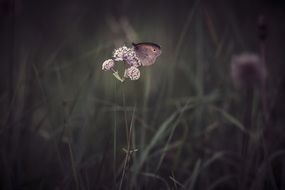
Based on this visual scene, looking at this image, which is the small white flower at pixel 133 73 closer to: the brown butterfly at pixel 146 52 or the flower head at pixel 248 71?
the brown butterfly at pixel 146 52

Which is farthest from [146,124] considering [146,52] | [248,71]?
[146,52]

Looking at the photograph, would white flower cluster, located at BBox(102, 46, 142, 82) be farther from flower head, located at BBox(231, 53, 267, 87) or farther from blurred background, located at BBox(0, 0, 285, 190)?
flower head, located at BBox(231, 53, 267, 87)

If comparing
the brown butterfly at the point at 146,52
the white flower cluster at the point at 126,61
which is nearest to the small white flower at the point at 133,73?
the white flower cluster at the point at 126,61

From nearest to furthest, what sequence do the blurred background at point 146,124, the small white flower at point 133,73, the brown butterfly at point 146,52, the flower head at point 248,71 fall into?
the small white flower at point 133,73 < the brown butterfly at point 146,52 < the blurred background at point 146,124 < the flower head at point 248,71

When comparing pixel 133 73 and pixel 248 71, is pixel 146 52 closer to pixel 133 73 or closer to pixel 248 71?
pixel 133 73

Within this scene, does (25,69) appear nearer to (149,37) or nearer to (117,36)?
(117,36)

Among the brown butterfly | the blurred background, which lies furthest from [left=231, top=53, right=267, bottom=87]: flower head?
the brown butterfly

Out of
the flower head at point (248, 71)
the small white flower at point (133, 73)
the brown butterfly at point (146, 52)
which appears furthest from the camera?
the flower head at point (248, 71)

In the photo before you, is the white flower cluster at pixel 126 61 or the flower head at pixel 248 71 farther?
the flower head at pixel 248 71

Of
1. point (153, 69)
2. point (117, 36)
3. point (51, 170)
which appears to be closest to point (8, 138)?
point (51, 170)
